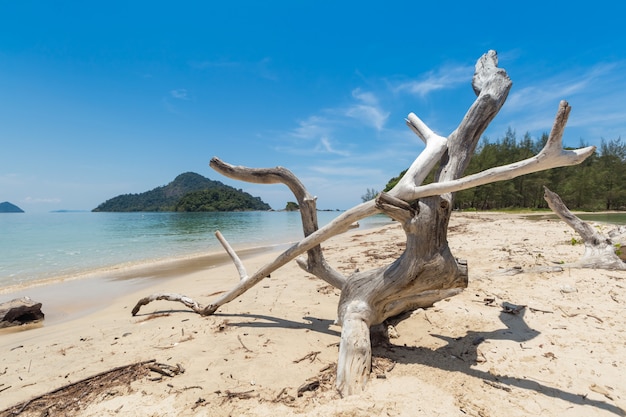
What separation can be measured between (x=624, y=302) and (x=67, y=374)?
6590 mm

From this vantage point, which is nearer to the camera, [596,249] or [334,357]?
[334,357]

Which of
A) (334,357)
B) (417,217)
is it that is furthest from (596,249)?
(334,357)

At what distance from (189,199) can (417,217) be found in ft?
417

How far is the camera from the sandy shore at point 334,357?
7.23 ft

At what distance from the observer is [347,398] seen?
219cm

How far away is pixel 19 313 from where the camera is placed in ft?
16.6

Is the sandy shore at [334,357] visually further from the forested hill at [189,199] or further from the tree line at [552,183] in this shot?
the forested hill at [189,199]

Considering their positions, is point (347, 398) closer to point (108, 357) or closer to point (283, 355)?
point (283, 355)

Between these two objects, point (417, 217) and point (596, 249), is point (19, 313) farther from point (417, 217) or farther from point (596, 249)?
point (596, 249)

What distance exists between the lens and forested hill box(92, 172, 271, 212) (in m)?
119

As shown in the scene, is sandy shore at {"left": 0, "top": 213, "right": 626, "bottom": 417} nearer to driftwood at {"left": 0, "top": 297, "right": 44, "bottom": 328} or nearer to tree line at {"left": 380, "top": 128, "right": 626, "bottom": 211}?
driftwood at {"left": 0, "top": 297, "right": 44, "bottom": 328}

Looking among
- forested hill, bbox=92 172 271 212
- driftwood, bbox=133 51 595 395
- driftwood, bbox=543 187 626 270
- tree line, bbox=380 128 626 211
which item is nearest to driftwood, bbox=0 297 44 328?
driftwood, bbox=133 51 595 395

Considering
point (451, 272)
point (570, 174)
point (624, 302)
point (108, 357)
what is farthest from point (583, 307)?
point (570, 174)

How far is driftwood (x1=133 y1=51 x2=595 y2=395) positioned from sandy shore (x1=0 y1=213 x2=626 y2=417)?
395mm
